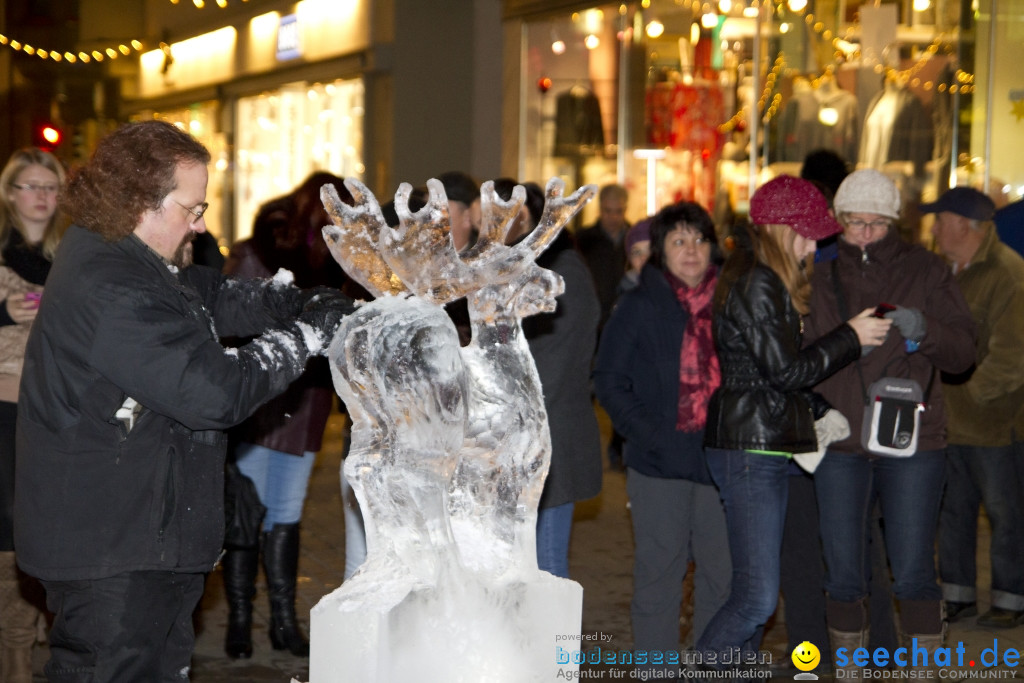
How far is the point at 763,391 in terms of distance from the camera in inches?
170

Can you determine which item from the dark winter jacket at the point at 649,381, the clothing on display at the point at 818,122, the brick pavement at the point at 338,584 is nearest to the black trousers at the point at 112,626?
the brick pavement at the point at 338,584

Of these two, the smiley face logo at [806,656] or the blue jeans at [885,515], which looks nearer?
the blue jeans at [885,515]

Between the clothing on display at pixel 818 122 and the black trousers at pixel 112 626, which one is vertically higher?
the clothing on display at pixel 818 122

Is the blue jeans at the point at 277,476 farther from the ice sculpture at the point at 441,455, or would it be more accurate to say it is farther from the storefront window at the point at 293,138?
the storefront window at the point at 293,138

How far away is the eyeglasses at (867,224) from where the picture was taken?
466 cm

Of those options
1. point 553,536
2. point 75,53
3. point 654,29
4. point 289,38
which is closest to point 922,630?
point 553,536

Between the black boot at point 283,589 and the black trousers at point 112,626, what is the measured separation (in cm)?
221

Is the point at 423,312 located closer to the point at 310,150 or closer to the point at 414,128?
the point at 414,128

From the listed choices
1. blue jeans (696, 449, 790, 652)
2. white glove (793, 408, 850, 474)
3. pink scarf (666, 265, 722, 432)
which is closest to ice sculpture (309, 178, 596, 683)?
blue jeans (696, 449, 790, 652)

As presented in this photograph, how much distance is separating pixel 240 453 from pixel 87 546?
2.31 m

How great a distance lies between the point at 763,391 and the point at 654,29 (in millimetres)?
8032

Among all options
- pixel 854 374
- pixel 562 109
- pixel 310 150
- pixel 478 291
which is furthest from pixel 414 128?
pixel 478 291

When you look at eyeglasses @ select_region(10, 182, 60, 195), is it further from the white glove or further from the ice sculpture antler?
the white glove

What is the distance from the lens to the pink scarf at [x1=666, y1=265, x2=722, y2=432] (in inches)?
188
